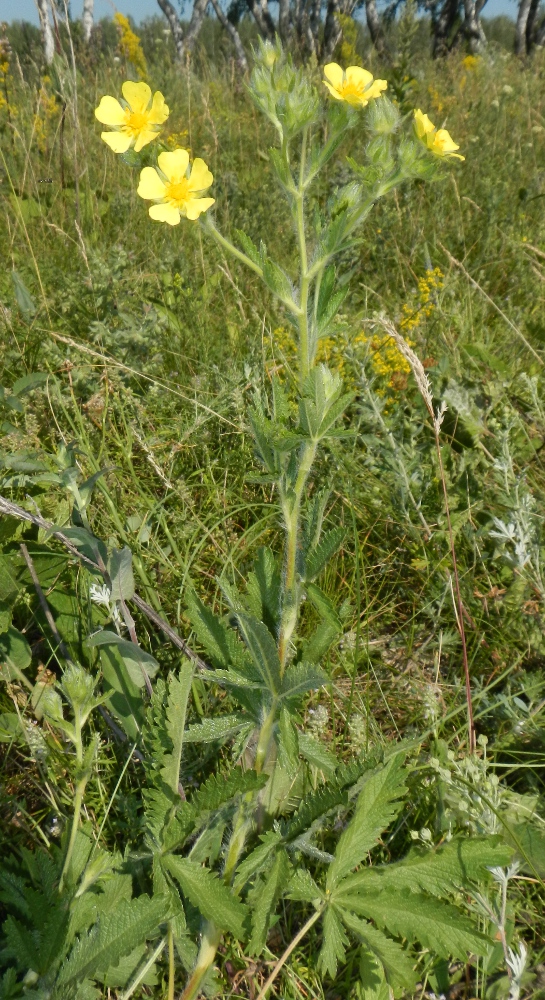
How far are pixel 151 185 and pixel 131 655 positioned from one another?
803 mm

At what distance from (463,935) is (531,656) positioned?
0.72m

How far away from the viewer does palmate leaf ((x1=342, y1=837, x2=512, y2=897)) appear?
1011 mm

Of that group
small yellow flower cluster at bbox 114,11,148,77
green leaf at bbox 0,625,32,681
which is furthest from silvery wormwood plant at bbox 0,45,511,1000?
small yellow flower cluster at bbox 114,11,148,77

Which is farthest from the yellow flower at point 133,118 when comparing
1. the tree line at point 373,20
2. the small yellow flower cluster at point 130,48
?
the tree line at point 373,20

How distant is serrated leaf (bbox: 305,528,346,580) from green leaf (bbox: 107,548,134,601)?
13.3 inches

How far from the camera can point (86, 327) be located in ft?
8.18

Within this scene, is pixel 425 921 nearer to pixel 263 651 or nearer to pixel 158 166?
pixel 263 651

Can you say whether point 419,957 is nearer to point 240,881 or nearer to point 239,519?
point 240,881

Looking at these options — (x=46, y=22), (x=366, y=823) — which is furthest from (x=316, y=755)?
(x=46, y=22)

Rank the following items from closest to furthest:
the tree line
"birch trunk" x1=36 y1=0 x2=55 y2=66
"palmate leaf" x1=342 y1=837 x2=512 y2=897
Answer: "palmate leaf" x1=342 y1=837 x2=512 y2=897, "birch trunk" x1=36 y1=0 x2=55 y2=66, the tree line

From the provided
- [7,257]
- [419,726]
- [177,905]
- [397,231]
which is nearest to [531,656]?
[419,726]

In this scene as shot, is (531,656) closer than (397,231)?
Yes

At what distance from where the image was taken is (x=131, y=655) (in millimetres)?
1250

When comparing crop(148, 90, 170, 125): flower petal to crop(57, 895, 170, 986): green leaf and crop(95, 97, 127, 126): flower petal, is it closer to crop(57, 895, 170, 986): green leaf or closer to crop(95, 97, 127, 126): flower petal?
crop(95, 97, 127, 126): flower petal
